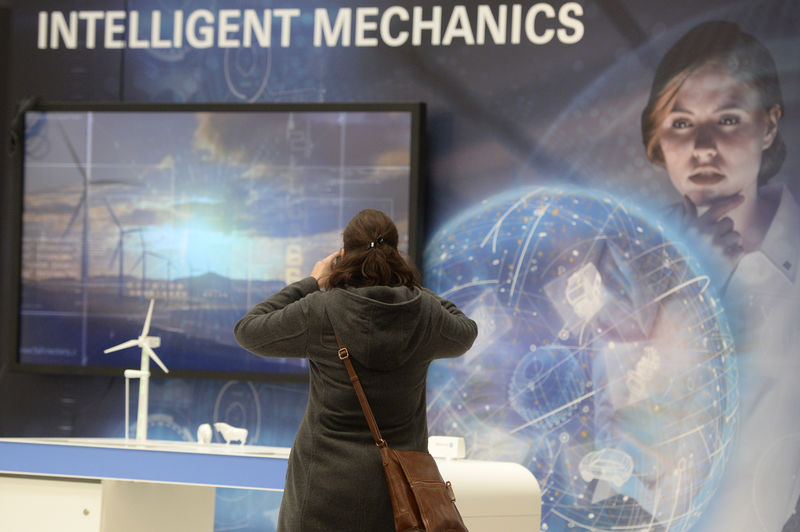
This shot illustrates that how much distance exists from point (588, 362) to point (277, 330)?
76.6 inches

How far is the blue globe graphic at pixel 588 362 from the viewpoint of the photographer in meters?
4.05

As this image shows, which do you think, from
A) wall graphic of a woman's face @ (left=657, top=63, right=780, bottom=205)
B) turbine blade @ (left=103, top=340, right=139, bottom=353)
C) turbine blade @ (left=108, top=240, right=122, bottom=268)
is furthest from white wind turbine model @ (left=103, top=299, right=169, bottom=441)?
wall graphic of a woman's face @ (left=657, top=63, right=780, bottom=205)

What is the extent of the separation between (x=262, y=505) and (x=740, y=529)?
1.94 meters

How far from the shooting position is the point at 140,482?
12.1ft

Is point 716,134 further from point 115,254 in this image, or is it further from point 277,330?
point 115,254

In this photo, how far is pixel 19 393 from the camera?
4.64m

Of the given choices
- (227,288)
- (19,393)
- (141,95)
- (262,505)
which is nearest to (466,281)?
(227,288)

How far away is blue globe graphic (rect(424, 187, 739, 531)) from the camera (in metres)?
4.05

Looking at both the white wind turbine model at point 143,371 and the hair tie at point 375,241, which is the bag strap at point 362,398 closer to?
the hair tie at point 375,241

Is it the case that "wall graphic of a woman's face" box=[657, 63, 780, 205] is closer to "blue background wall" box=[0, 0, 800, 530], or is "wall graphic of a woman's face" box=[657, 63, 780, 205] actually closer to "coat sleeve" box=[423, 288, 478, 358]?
"blue background wall" box=[0, 0, 800, 530]

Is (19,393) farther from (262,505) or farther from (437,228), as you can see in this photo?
(437,228)

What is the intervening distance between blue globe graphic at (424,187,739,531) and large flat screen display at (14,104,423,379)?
0.44 meters

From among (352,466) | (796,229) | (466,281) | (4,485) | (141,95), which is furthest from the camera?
(141,95)

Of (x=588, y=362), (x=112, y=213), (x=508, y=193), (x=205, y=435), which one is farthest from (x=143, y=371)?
(x=588, y=362)
